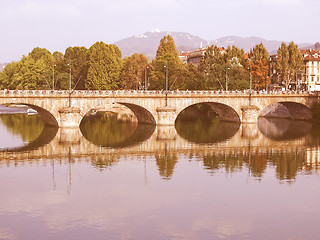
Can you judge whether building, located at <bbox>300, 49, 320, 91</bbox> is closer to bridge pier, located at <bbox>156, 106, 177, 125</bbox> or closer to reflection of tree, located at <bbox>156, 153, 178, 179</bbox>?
bridge pier, located at <bbox>156, 106, 177, 125</bbox>

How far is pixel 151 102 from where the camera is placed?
3632 inches

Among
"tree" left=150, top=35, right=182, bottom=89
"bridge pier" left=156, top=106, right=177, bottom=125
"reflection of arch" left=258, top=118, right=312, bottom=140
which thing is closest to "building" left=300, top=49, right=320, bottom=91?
"reflection of arch" left=258, top=118, right=312, bottom=140

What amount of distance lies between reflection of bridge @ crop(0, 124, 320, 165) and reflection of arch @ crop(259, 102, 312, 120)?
3270 cm

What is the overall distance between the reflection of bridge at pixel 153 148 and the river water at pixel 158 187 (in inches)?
5.8

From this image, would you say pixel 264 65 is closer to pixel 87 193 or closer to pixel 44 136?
pixel 44 136

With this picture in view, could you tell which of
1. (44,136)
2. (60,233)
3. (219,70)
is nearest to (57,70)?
(219,70)

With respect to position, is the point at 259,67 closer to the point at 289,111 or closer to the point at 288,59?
the point at 288,59

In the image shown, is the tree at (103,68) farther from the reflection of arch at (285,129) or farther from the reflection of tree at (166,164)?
the reflection of tree at (166,164)

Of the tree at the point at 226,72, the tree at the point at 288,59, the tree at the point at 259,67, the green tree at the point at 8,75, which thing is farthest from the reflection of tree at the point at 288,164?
the green tree at the point at 8,75

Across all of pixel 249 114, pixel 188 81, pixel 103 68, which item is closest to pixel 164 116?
pixel 249 114

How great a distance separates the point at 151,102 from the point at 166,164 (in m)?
37.0

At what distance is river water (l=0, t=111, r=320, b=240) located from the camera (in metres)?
33.0

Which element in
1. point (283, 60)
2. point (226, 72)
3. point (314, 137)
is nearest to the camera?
point (314, 137)

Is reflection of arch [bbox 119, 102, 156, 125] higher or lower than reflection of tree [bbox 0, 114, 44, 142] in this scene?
higher
